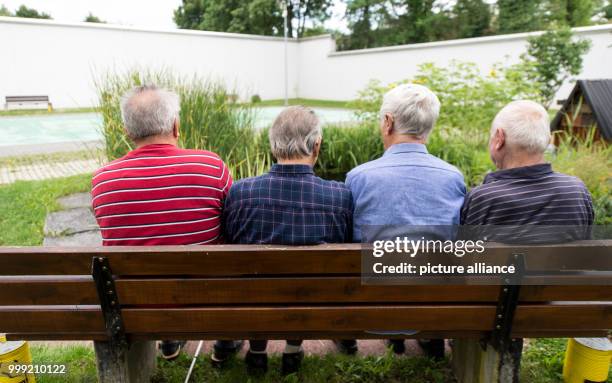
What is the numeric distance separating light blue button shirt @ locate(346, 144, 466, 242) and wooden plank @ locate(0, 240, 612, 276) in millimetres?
327

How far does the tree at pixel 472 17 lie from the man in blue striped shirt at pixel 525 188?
26337 millimetres

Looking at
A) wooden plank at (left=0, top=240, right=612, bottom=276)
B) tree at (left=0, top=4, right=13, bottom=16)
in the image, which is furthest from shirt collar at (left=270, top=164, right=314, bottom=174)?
tree at (left=0, top=4, right=13, bottom=16)

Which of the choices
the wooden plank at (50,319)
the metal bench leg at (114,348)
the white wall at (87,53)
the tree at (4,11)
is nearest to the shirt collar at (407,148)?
the metal bench leg at (114,348)

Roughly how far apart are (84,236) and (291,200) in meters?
2.74

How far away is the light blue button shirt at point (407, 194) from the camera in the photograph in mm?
1651

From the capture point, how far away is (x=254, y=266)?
1.37 m

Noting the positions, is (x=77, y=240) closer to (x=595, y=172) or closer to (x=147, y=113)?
(x=147, y=113)

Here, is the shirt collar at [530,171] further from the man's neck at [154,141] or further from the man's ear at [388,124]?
the man's neck at [154,141]

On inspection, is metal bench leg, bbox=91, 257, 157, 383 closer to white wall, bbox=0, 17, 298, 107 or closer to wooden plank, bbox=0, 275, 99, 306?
wooden plank, bbox=0, 275, 99, 306

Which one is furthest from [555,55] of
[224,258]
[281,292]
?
[224,258]

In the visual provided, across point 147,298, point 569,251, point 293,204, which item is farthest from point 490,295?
point 147,298

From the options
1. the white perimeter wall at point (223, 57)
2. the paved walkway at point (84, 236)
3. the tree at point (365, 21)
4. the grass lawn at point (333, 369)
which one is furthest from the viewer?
the tree at point (365, 21)

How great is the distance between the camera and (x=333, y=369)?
201cm

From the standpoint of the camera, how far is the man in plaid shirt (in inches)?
62.4
